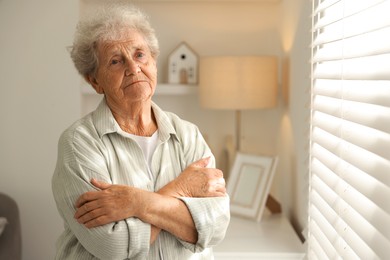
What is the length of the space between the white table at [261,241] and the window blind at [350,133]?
29 centimetres

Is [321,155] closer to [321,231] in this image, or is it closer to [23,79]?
[321,231]

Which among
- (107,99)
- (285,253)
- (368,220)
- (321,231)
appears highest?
(107,99)

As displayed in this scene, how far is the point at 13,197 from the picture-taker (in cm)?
325

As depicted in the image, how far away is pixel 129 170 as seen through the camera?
1.82 metres

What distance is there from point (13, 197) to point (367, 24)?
2215mm

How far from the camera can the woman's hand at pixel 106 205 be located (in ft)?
5.55

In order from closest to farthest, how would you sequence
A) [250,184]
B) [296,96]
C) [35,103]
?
[296,96]
[250,184]
[35,103]

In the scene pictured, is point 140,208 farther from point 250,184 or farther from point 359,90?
point 250,184

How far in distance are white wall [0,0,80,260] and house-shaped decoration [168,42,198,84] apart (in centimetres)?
50

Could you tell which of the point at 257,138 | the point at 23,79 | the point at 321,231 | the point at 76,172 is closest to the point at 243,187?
the point at 257,138

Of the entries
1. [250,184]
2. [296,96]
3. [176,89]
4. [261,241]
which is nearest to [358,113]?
[261,241]

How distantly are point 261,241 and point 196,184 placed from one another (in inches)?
36.7

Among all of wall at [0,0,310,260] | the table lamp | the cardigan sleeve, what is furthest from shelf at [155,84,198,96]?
the cardigan sleeve

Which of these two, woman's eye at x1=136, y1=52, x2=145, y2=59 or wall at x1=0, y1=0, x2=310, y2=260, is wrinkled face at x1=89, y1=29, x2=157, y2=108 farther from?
wall at x1=0, y1=0, x2=310, y2=260
